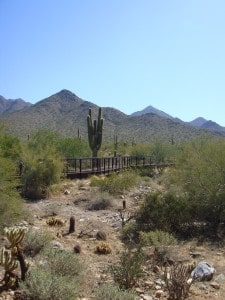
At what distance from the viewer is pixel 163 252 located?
1115cm

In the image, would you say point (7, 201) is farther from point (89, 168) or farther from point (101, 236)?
point (89, 168)

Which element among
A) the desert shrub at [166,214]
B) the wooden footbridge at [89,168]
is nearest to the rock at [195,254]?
the desert shrub at [166,214]

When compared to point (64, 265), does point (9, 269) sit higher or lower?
higher

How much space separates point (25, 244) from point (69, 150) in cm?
2763

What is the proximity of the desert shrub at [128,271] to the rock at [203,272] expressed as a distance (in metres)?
1.16

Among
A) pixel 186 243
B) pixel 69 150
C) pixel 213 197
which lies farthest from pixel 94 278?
pixel 69 150

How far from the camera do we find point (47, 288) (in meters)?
7.63

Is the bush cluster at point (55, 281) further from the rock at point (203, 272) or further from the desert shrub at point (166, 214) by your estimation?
the desert shrub at point (166, 214)

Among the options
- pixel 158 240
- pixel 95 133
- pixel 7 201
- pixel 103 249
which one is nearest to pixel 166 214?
pixel 158 240

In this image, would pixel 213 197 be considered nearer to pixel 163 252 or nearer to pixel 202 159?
pixel 202 159

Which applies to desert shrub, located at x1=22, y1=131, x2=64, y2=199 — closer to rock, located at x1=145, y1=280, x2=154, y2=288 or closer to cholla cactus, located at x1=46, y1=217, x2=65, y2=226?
cholla cactus, located at x1=46, y1=217, x2=65, y2=226

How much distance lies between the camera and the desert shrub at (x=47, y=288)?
7633 millimetres

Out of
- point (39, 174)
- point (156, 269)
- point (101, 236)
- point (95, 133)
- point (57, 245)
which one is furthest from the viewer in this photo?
point (95, 133)

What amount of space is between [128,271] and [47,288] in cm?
216
